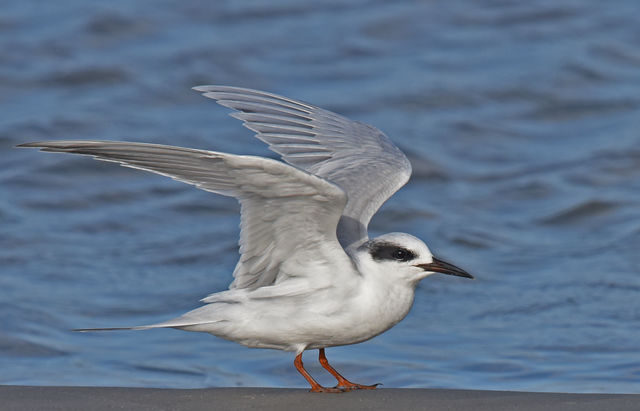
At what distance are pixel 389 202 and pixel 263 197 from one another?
15.8 ft

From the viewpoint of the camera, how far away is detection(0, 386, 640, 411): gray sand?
15.4ft

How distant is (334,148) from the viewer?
625cm

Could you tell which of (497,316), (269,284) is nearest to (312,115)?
(269,284)

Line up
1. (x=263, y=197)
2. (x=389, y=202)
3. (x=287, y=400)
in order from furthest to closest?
(x=389, y=202) < (x=287, y=400) < (x=263, y=197)

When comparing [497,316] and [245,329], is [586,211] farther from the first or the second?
[245,329]

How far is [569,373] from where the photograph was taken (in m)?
6.09

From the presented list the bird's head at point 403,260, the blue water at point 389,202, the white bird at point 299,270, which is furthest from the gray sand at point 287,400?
the blue water at point 389,202

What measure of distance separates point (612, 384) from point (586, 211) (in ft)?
11.4

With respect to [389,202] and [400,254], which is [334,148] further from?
[389,202]

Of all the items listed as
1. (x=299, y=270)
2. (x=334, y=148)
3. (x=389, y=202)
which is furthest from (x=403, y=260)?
(x=389, y=202)

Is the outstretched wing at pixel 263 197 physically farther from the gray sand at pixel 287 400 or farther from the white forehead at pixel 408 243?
the gray sand at pixel 287 400

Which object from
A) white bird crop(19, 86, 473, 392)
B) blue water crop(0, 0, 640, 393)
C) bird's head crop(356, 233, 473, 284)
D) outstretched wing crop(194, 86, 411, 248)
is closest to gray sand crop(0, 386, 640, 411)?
white bird crop(19, 86, 473, 392)

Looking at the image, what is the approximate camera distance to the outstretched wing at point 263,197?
4336 millimetres

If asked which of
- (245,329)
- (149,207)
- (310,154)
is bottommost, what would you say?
(149,207)
